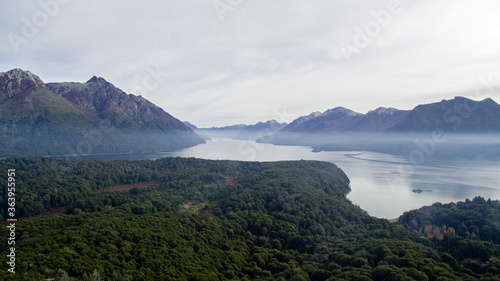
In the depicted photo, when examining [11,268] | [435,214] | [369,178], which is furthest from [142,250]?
[369,178]

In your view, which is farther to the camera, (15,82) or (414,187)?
(15,82)

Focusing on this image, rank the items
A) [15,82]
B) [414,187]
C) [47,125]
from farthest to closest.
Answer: [15,82] < [47,125] < [414,187]

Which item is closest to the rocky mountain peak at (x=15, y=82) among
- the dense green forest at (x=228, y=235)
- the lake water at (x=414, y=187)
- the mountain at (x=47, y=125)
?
the mountain at (x=47, y=125)

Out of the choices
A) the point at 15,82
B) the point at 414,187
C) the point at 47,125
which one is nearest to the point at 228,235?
the point at 414,187

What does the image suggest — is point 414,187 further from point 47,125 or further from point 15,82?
point 15,82

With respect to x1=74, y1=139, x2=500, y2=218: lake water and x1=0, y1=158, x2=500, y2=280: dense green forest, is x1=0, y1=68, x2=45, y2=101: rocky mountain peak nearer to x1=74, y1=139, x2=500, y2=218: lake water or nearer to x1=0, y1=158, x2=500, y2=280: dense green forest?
x1=0, y1=158, x2=500, y2=280: dense green forest

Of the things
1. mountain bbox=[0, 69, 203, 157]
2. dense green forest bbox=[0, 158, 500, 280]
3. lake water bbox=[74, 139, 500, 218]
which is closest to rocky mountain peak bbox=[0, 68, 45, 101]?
mountain bbox=[0, 69, 203, 157]

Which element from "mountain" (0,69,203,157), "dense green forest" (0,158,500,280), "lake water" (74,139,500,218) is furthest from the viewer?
"mountain" (0,69,203,157)

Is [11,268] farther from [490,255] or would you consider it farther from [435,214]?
[435,214]
